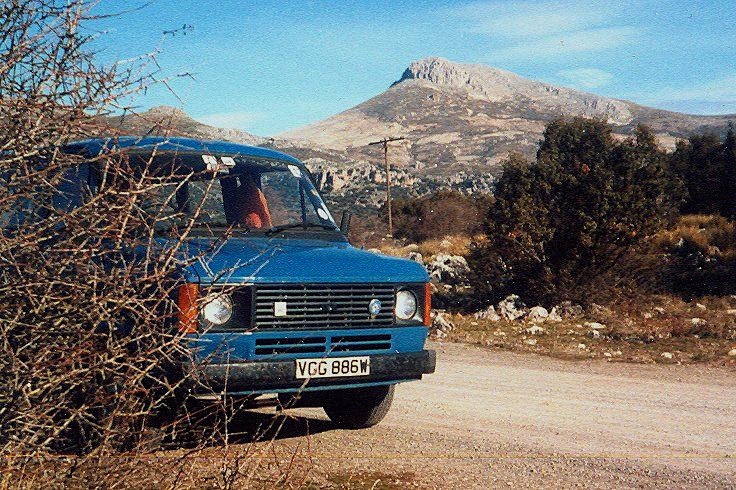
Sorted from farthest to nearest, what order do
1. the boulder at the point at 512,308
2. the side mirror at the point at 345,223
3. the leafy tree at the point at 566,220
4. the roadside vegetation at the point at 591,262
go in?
the leafy tree at the point at 566,220
the boulder at the point at 512,308
the roadside vegetation at the point at 591,262
the side mirror at the point at 345,223

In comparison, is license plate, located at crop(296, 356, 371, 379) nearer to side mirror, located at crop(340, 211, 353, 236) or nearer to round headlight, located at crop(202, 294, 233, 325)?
round headlight, located at crop(202, 294, 233, 325)

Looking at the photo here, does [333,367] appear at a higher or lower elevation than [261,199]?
lower

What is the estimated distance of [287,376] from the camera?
19.9 feet

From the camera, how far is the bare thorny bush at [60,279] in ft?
13.2

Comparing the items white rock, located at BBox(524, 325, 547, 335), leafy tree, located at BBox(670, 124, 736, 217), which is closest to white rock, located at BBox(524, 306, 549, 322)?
white rock, located at BBox(524, 325, 547, 335)

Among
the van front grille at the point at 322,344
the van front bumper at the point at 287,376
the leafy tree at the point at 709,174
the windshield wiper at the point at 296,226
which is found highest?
the windshield wiper at the point at 296,226

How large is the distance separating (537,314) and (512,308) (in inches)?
37.9

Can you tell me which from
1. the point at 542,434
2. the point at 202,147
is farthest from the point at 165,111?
the point at 542,434

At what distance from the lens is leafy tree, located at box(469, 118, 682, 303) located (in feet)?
64.2

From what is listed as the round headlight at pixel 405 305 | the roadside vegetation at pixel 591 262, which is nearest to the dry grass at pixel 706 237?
the roadside vegetation at pixel 591 262

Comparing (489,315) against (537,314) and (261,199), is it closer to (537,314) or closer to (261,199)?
(537,314)

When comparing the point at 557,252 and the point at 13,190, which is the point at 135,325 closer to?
the point at 13,190

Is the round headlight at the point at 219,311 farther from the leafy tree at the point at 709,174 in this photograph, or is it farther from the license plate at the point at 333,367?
the leafy tree at the point at 709,174

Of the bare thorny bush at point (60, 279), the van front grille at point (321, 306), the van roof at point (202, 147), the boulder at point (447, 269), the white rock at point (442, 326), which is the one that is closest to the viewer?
the bare thorny bush at point (60, 279)
